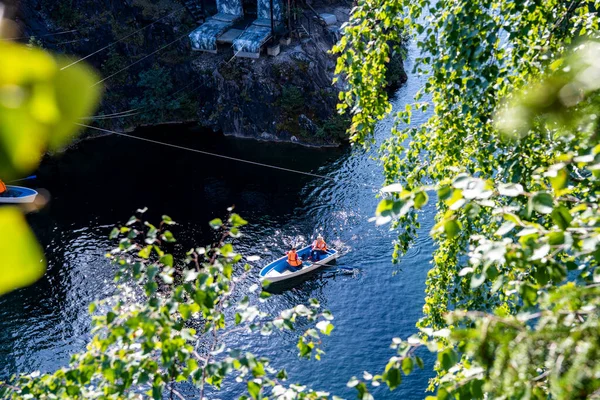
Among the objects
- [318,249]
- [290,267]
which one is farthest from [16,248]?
[318,249]

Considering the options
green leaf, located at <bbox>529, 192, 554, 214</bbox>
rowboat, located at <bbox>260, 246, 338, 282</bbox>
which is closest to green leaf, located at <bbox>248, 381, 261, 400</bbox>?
green leaf, located at <bbox>529, 192, 554, 214</bbox>

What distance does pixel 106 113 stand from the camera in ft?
114

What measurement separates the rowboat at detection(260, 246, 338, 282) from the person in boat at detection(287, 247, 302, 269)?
16cm

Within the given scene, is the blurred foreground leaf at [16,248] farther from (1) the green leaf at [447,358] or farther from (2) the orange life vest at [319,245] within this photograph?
(2) the orange life vest at [319,245]

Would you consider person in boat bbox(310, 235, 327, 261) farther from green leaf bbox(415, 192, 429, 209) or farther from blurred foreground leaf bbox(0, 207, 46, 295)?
blurred foreground leaf bbox(0, 207, 46, 295)

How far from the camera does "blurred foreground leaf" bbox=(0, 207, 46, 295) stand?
0.77 m

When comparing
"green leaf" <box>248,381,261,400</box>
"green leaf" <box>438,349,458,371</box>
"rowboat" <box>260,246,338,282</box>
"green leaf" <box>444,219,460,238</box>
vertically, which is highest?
"green leaf" <box>444,219,460,238</box>

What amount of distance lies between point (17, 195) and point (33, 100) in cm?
3080

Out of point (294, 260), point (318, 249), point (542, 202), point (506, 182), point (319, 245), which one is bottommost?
point (294, 260)

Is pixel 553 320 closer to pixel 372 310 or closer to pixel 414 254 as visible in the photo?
pixel 372 310

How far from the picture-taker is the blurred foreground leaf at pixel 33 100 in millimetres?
764

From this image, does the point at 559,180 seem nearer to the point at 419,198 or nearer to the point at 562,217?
the point at 562,217

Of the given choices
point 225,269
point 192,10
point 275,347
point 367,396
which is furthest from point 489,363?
point 192,10

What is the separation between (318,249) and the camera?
2367cm
